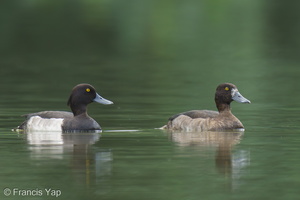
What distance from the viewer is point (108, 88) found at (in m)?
30.6

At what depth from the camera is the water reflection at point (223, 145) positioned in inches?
610

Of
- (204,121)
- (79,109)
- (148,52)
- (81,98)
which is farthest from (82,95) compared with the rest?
(148,52)

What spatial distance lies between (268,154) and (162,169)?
234 centimetres

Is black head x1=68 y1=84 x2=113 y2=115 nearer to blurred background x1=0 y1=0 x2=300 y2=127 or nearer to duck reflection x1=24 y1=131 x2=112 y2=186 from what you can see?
duck reflection x1=24 y1=131 x2=112 y2=186

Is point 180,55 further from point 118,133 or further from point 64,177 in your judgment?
point 64,177

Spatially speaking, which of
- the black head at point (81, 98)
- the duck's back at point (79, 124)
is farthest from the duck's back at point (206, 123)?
the duck's back at point (79, 124)

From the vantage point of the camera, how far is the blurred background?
28084 millimetres

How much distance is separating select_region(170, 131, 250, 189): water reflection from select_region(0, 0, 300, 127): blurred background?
121 inches

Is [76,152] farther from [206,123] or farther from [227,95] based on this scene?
[227,95]

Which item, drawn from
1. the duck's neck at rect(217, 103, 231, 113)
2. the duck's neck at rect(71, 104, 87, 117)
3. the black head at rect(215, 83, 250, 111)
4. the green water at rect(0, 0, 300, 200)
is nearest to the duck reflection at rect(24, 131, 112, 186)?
the green water at rect(0, 0, 300, 200)

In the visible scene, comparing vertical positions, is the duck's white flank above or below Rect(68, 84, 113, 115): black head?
below

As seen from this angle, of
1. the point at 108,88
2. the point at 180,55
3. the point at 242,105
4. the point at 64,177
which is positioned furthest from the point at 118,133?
the point at 180,55

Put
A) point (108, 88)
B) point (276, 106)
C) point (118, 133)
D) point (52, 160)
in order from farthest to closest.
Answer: point (108, 88)
point (276, 106)
point (118, 133)
point (52, 160)

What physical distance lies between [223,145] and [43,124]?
4142mm
